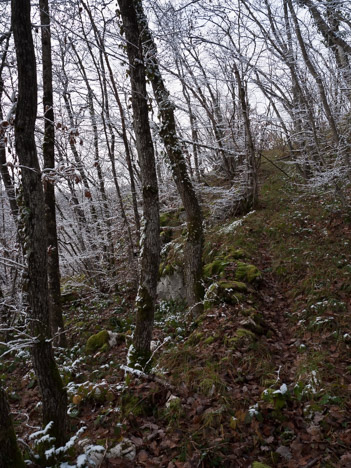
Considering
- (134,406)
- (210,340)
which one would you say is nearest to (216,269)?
(210,340)

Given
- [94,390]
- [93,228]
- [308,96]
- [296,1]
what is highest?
[296,1]

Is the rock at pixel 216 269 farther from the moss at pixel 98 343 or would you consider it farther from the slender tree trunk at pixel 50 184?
the slender tree trunk at pixel 50 184

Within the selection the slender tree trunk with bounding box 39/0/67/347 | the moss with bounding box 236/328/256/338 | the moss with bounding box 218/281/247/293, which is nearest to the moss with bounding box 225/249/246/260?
the moss with bounding box 218/281/247/293

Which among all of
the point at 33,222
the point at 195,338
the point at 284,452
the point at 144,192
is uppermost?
the point at 144,192

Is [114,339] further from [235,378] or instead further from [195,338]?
[235,378]

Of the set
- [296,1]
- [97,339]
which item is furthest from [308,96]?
[97,339]

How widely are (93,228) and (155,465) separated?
8302mm

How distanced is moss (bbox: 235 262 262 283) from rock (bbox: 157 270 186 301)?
1.82 meters

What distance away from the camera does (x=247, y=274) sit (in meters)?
6.80

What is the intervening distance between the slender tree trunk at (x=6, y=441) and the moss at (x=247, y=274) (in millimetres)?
5124

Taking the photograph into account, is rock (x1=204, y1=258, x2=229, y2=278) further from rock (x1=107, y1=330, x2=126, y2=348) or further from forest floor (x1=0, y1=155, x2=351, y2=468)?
rock (x1=107, y1=330, x2=126, y2=348)

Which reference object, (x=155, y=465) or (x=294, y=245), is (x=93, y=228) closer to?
(x=294, y=245)

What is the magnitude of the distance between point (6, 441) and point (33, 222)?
73.5 inches

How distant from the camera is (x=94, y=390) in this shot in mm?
4188
